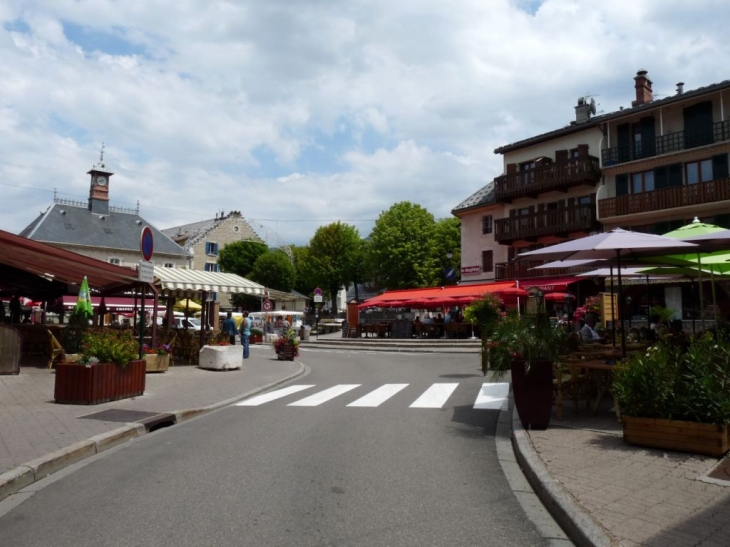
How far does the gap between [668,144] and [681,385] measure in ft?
92.2

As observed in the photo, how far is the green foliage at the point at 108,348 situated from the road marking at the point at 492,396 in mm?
6131

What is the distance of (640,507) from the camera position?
4.42 metres

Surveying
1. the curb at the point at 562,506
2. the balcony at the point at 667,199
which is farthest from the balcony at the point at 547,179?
the curb at the point at 562,506

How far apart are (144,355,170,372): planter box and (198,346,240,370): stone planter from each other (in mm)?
1375

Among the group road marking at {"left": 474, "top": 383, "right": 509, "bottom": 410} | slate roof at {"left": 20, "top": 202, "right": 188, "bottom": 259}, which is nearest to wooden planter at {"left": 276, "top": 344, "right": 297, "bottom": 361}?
road marking at {"left": 474, "top": 383, "right": 509, "bottom": 410}

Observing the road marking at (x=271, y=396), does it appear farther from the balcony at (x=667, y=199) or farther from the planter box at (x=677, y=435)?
the balcony at (x=667, y=199)

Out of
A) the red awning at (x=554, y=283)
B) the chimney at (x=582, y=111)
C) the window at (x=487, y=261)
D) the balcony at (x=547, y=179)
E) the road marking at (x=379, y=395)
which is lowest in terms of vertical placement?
the road marking at (x=379, y=395)

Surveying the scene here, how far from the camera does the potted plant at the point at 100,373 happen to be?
10.0m

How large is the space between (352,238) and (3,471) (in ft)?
190

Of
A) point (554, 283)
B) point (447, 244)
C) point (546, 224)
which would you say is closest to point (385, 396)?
point (554, 283)

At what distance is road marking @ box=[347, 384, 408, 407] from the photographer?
1093 centimetres

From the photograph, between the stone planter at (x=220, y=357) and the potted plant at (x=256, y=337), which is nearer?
the stone planter at (x=220, y=357)

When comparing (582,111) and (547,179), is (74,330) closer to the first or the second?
(547,179)

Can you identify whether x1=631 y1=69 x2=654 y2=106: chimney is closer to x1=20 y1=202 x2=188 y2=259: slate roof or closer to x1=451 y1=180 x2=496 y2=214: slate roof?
Answer: x1=451 y1=180 x2=496 y2=214: slate roof
